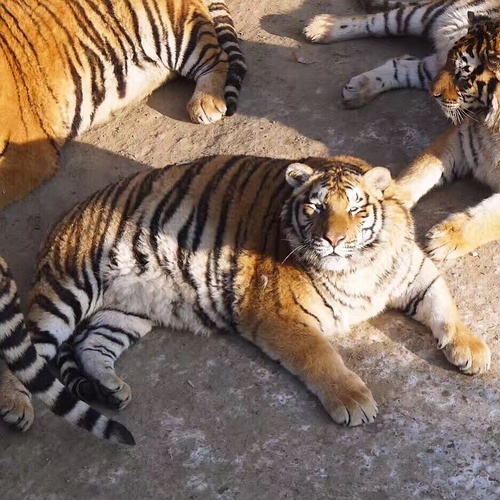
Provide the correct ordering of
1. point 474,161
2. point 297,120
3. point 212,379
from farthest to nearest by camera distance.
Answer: point 297,120 → point 474,161 → point 212,379

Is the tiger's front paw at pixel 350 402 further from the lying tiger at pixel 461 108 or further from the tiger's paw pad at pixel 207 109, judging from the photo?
the tiger's paw pad at pixel 207 109

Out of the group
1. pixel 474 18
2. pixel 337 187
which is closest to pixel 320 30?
pixel 474 18

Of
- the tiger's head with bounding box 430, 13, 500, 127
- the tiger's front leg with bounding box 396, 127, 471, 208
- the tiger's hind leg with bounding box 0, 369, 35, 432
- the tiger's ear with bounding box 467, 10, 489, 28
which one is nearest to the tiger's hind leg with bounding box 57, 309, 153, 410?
the tiger's hind leg with bounding box 0, 369, 35, 432

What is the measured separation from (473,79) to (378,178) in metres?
1.10

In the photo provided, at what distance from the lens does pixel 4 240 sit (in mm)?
4715

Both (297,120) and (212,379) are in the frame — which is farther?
(297,120)

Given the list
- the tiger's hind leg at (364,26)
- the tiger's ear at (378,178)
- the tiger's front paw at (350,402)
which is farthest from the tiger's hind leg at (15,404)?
the tiger's hind leg at (364,26)

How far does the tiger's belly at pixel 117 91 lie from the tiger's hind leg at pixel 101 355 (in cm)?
164

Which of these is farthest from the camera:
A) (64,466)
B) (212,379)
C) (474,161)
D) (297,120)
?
(297,120)

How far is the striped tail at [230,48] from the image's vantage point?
17.6ft

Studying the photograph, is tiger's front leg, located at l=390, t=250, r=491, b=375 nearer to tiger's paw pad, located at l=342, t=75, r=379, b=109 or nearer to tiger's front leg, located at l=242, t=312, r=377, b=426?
tiger's front leg, located at l=242, t=312, r=377, b=426

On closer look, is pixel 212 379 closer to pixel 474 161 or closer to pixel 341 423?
pixel 341 423

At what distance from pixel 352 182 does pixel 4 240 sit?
74.7 inches

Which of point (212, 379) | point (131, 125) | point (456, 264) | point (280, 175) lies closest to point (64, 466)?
point (212, 379)
